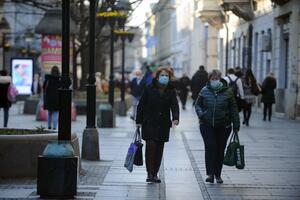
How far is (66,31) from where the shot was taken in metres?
11.0

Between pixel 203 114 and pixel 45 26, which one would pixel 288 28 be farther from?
pixel 203 114

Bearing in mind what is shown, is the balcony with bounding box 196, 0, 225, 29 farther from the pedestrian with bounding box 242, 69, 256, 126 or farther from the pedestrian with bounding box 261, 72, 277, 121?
the pedestrian with bounding box 242, 69, 256, 126

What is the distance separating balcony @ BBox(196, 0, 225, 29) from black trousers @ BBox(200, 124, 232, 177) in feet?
126

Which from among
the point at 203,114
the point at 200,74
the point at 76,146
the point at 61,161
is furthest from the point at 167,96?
the point at 200,74

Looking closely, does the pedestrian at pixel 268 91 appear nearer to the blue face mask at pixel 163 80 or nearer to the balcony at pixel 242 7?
the balcony at pixel 242 7

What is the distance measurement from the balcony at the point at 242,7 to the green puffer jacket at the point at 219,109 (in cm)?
2915

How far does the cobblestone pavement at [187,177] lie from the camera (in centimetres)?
1094

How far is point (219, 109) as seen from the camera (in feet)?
39.3

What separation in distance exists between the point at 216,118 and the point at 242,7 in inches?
1207

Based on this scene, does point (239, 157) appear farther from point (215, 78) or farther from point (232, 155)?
point (215, 78)

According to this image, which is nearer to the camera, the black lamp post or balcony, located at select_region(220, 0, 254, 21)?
the black lamp post

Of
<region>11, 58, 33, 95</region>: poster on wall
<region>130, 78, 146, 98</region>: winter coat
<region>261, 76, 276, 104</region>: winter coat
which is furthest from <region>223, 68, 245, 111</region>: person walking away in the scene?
<region>11, 58, 33, 95</region>: poster on wall

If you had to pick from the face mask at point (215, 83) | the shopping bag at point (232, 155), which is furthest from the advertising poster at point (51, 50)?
the shopping bag at point (232, 155)

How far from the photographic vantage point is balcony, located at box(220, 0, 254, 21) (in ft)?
135
